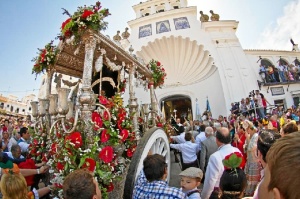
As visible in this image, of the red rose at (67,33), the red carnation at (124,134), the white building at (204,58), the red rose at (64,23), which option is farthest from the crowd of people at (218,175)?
the white building at (204,58)

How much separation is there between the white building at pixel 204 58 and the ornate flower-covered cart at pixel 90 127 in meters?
12.8

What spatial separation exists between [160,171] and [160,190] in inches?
8.4

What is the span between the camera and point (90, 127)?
2627 millimetres

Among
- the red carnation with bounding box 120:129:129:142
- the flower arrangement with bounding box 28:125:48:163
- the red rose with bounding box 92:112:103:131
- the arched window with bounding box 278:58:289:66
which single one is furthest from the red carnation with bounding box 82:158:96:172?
the arched window with bounding box 278:58:289:66

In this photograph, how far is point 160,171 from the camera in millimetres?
2088

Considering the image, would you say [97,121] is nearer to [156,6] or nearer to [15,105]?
[156,6]

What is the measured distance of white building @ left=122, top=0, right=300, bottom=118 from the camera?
→ 51.4ft

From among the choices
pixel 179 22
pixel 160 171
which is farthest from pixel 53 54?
pixel 179 22

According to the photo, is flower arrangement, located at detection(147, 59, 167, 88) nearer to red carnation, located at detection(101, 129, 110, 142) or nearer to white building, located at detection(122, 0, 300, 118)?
Answer: red carnation, located at detection(101, 129, 110, 142)

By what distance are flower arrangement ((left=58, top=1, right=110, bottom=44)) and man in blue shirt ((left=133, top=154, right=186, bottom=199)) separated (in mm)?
2053

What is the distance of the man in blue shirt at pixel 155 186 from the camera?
186 centimetres

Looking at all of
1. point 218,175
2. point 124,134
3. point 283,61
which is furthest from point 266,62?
point 124,134

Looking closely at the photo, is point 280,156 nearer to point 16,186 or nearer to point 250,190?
point 16,186

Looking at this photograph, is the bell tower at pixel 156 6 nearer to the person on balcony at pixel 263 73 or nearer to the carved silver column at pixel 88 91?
the person on balcony at pixel 263 73
